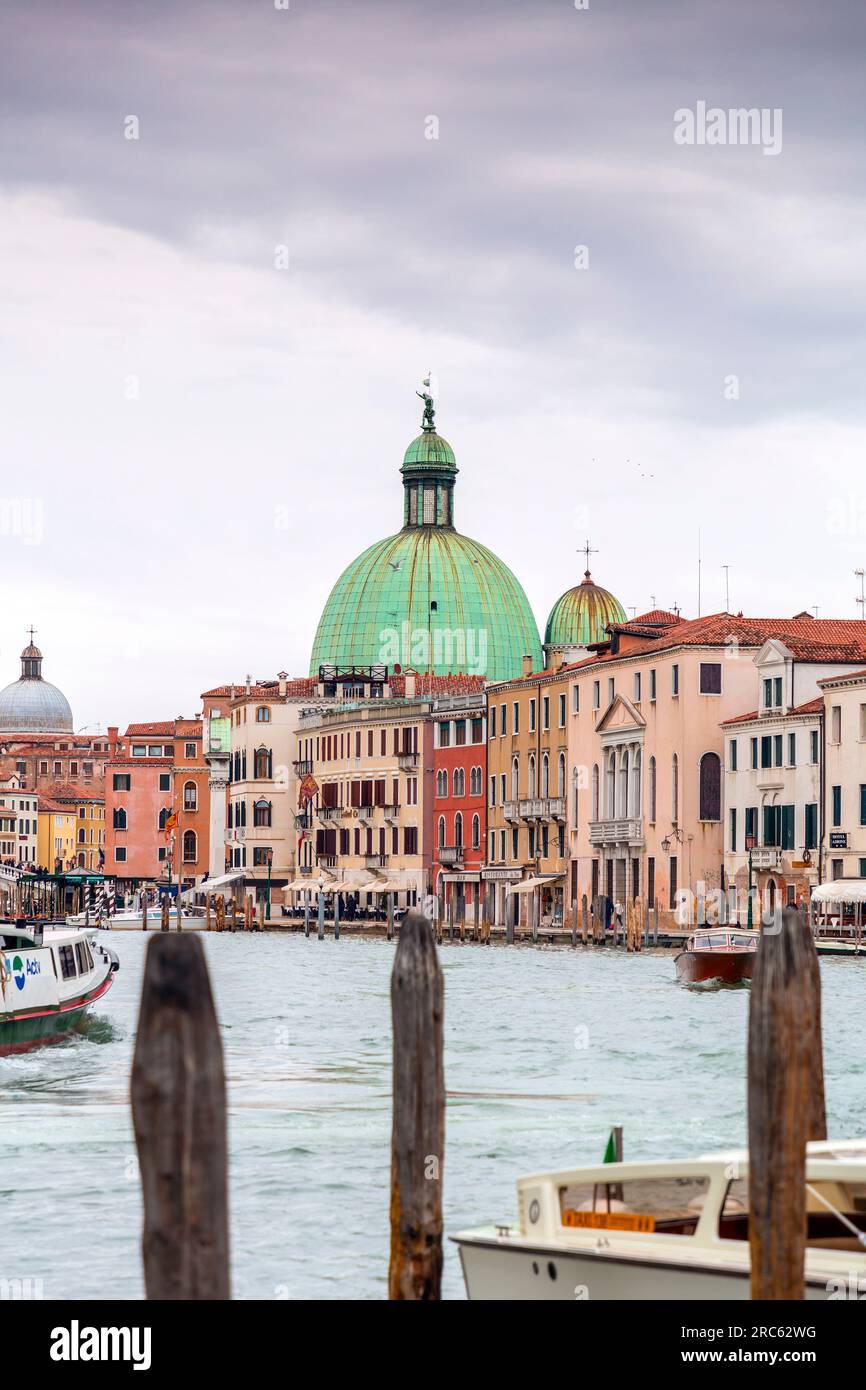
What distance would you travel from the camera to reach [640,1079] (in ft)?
80.9

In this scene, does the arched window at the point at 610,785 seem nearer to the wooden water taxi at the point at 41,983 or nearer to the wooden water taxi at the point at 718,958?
the wooden water taxi at the point at 718,958

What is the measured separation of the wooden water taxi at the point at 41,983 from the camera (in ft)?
87.7

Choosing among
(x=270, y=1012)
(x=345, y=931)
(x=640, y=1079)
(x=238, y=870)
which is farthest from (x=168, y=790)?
(x=640, y=1079)

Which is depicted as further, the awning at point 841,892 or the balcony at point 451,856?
the balcony at point 451,856

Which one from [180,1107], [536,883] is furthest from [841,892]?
[180,1107]

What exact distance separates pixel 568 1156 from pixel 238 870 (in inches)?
3496

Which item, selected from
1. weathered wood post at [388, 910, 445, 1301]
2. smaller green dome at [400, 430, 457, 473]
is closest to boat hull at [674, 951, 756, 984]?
weathered wood post at [388, 910, 445, 1301]

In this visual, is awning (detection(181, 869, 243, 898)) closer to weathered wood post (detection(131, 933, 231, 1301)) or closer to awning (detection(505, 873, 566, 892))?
awning (detection(505, 873, 566, 892))

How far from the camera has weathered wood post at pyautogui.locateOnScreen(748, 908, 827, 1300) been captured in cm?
879

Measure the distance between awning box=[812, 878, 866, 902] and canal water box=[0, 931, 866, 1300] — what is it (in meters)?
14.5

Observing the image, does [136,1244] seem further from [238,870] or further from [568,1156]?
[238,870]

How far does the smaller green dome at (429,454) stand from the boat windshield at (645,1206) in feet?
349
